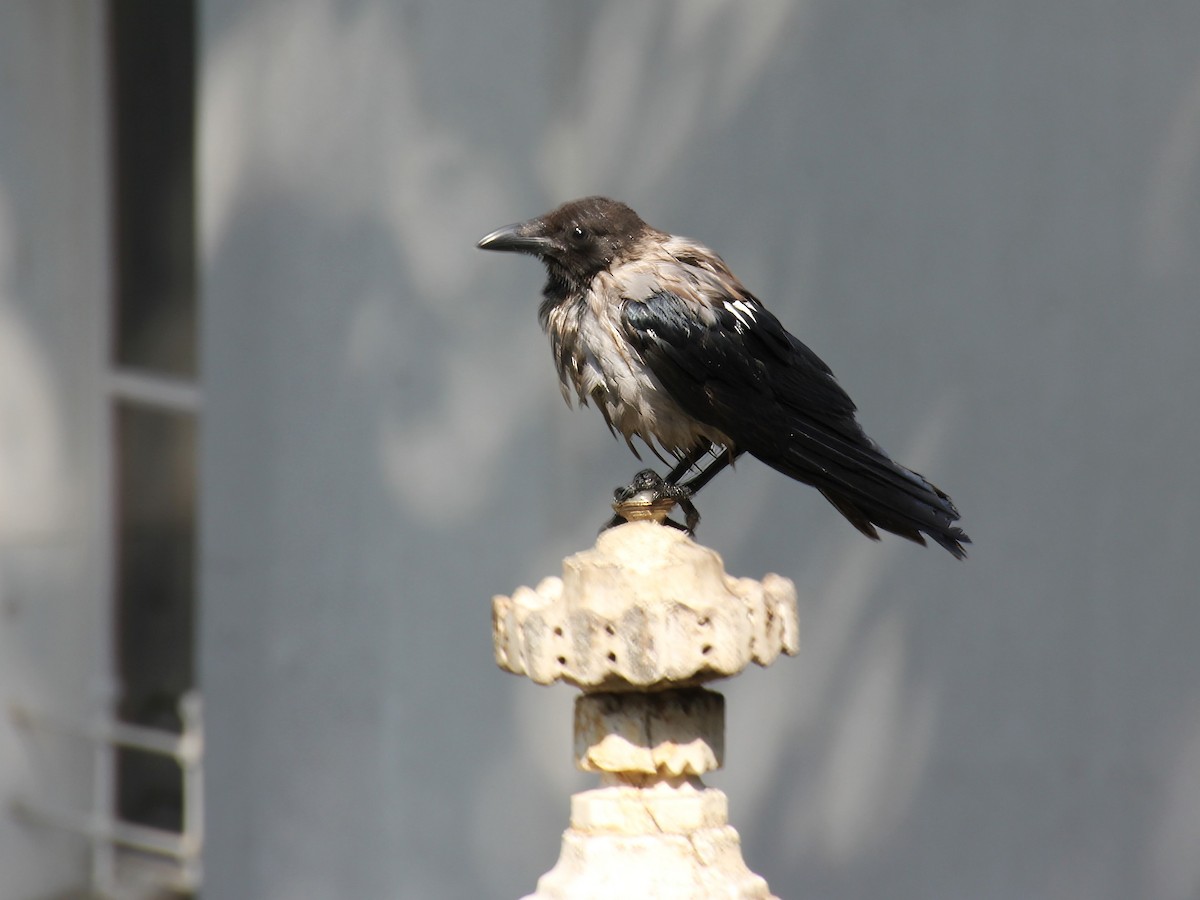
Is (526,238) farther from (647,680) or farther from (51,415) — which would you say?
(51,415)

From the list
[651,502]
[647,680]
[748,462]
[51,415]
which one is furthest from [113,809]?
[647,680]

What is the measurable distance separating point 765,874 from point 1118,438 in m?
1.42

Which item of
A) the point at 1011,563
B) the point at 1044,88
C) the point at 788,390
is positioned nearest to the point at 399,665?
the point at 1011,563

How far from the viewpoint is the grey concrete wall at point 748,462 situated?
324 centimetres

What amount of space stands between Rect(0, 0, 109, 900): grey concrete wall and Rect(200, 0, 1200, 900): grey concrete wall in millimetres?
799

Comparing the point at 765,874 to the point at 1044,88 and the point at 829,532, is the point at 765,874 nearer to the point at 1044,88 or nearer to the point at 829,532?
the point at 829,532

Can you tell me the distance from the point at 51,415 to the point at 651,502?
9.79ft

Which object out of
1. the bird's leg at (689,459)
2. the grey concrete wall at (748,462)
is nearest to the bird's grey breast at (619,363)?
the bird's leg at (689,459)

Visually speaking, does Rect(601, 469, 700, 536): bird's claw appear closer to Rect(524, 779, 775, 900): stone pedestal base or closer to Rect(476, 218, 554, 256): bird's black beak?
Rect(524, 779, 775, 900): stone pedestal base

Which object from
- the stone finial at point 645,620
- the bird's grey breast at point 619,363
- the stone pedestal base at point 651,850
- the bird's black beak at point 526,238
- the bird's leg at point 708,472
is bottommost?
the stone pedestal base at point 651,850

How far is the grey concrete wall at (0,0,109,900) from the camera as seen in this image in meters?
4.14

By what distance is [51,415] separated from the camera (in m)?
4.25

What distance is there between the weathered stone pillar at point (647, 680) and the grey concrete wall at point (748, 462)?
6.12 feet

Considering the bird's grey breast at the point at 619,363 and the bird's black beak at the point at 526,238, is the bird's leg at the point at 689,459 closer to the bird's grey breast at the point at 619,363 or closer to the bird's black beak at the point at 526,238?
the bird's grey breast at the point at 619,363
